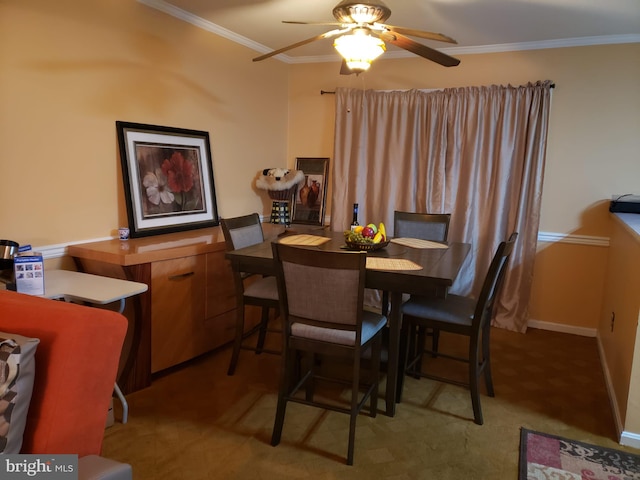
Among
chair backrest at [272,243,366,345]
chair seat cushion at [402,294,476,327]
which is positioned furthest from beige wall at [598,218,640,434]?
chair backrest at [272,243,366,345]

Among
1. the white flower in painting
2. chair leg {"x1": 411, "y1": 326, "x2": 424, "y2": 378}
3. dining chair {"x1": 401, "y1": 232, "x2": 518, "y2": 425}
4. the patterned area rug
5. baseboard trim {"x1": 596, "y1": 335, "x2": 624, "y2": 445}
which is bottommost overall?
the patterned area rug

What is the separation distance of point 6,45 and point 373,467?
273cm

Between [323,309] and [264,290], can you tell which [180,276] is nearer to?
[264,290]

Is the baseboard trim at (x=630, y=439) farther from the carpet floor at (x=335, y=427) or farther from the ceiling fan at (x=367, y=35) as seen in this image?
the ceiling fan at (x=367, y=35)

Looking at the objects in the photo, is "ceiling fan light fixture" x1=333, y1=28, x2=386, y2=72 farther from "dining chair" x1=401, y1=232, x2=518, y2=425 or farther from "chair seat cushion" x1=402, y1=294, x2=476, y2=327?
"chair seat cushion" x1=402, y1=294, x2=476, y2=327

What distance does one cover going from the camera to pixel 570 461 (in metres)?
2.16

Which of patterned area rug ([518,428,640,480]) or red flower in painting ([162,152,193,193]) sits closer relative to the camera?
patterned area rug ([518,428,640,480])

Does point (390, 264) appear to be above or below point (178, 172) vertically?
below

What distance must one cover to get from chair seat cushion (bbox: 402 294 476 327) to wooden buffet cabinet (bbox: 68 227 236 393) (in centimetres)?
130

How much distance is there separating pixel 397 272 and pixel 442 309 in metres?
0.56

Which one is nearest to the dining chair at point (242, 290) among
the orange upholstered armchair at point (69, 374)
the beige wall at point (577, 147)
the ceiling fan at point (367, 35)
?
the ceiling fan at point (367, 35)

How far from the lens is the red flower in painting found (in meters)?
3.28

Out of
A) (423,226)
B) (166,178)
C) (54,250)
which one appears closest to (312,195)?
(423,226)

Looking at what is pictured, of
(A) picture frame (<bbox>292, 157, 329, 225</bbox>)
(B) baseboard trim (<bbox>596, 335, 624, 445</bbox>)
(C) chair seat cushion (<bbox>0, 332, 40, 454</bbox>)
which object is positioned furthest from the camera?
(A) picture frame (<bbox>292, 157, 329, 225</bbox>)
